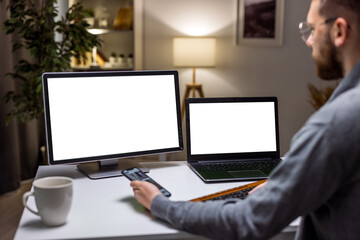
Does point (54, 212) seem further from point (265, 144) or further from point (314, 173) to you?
point (265, 144)

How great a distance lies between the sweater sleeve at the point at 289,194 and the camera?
94 cm

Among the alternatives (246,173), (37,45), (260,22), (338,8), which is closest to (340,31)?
(338,8)

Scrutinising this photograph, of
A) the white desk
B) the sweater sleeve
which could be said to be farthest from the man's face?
the white desk

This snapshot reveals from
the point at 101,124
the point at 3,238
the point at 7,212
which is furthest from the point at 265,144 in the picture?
the point at 7,212

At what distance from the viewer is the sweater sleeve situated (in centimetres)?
94

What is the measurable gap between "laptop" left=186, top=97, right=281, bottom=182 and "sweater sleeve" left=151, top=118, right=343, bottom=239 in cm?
69

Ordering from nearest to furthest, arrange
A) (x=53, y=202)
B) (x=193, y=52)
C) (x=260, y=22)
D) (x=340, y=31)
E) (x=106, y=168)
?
(x=340, y=31)
(x=53, y=202)
(x=106, y=168)
(x=193, y=52)
(x=260, y=22)

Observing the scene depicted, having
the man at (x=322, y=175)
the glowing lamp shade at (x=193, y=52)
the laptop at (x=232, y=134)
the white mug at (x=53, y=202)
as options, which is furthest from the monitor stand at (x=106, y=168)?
the glowing lamp shade at (x=193, y=52)

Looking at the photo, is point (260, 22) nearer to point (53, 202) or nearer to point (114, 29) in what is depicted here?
point (114, 29)

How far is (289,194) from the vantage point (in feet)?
3.18

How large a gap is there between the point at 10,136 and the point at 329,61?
2.96 metres

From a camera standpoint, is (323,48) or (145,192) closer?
(323,48)

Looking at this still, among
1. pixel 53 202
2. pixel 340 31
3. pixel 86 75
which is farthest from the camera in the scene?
pixel 86 75

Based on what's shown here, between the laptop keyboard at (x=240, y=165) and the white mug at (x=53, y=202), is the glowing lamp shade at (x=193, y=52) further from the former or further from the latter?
the white mug at (x=53, y=202)
